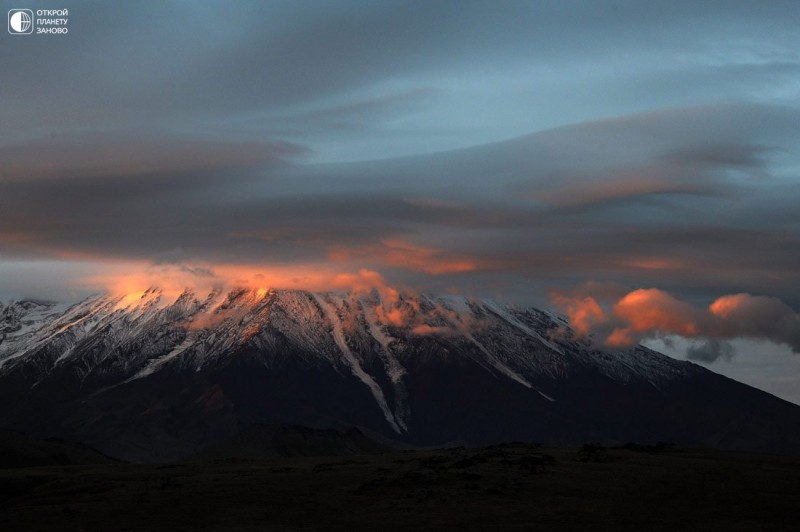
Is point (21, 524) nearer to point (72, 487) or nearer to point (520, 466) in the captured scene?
point (72, 487)

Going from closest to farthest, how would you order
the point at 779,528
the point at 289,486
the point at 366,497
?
the point at 779,528, the point at 366,497, the point at 289,486

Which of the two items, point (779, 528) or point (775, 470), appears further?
point (775, 470)

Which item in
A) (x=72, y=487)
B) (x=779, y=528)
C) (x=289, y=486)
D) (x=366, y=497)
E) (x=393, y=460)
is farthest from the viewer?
(x=393, y=460)

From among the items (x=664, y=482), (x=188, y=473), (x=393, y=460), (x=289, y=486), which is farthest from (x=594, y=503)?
(x=188, y=473)

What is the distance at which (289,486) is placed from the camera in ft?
464

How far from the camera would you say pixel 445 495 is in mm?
130250

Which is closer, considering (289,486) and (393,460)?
(289,486)

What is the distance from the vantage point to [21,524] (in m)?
128

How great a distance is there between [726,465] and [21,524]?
85.4 metres

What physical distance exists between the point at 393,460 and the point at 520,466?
29.6m

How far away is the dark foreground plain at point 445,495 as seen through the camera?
11775 cm

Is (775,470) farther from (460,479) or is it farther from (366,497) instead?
(366,497)

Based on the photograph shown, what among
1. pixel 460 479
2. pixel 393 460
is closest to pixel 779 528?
pixel 460 479

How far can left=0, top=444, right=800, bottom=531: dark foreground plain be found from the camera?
118m
